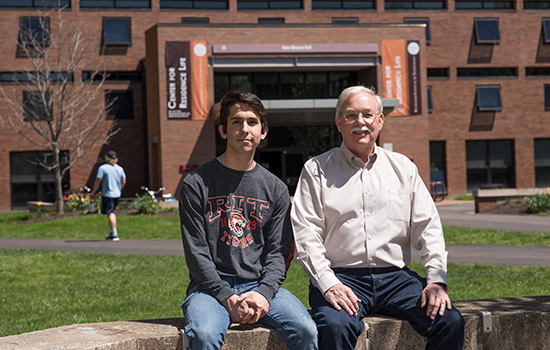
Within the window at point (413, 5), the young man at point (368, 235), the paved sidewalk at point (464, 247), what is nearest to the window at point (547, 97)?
the window at point (413, 5)

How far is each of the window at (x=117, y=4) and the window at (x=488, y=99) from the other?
18.5 meters

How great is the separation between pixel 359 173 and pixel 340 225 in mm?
345

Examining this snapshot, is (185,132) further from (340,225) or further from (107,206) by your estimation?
(340,225)

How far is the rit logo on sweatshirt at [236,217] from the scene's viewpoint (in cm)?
377

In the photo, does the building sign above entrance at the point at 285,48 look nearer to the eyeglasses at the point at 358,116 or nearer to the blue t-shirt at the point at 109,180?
the blue t-shirt at the point at 109,180

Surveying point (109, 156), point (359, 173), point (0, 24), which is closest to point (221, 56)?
point (0, 24)

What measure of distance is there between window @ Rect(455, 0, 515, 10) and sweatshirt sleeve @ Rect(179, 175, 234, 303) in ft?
119

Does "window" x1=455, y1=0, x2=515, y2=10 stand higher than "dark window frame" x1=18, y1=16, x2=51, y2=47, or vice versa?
"window" x1=455, y1=0, x2=515, y2=10

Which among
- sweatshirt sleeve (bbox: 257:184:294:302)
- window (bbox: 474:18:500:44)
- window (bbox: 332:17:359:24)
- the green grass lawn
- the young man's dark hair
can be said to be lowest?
the green grass lawn

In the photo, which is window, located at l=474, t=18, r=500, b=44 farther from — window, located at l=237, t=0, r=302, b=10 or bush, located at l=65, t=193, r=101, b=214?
bush, located at l=65, t=193, r=101, b=214

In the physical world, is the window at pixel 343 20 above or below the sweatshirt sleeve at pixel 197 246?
above

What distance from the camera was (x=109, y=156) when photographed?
14094 mm

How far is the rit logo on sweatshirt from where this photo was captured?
3768 mm

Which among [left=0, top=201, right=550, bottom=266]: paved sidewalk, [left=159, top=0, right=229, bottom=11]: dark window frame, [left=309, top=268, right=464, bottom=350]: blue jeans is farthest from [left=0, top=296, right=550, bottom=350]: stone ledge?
[left=159, top=0, right=229, bottom=11]: dark window frame
